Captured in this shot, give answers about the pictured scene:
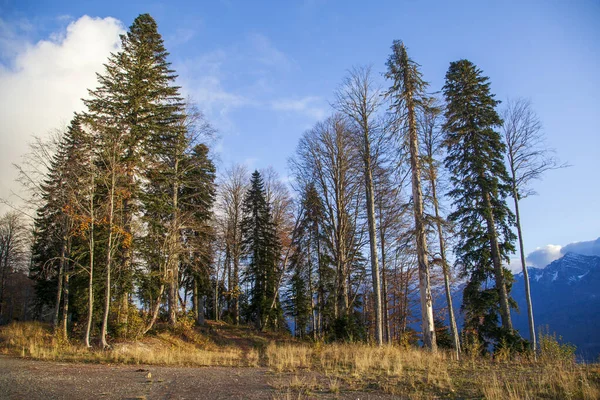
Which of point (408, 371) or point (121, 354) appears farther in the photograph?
point (121, 354)

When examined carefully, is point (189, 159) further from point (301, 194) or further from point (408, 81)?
point (408, 81)

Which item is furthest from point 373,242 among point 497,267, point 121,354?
point 121,354

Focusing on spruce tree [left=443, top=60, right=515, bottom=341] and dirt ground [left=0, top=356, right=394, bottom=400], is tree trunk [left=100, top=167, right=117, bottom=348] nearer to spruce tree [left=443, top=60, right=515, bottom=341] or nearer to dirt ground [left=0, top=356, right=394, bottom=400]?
dirt ground [left=0, top=356, right=394, bottom=400]

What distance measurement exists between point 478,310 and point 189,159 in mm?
19260

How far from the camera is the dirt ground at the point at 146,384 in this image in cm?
618

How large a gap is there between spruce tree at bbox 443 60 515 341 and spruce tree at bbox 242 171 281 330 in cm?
1562

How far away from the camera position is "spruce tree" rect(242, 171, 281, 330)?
28.7m

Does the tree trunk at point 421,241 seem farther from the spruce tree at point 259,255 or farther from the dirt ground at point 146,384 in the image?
the spruce tree at point 259,255

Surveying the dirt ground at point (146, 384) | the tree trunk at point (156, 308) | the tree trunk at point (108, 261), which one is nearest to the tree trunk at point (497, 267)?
the dirt ground at point (146, 384)

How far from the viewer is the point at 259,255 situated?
1148 inches

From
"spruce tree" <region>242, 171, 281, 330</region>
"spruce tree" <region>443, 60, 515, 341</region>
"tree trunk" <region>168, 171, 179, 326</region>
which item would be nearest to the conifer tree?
"spruce tree" <region>443, 60, 515, 341</region>

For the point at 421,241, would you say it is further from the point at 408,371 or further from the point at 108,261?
the point at 108,261

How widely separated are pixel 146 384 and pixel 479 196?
1871cm

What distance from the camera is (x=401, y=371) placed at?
26.3 feet
